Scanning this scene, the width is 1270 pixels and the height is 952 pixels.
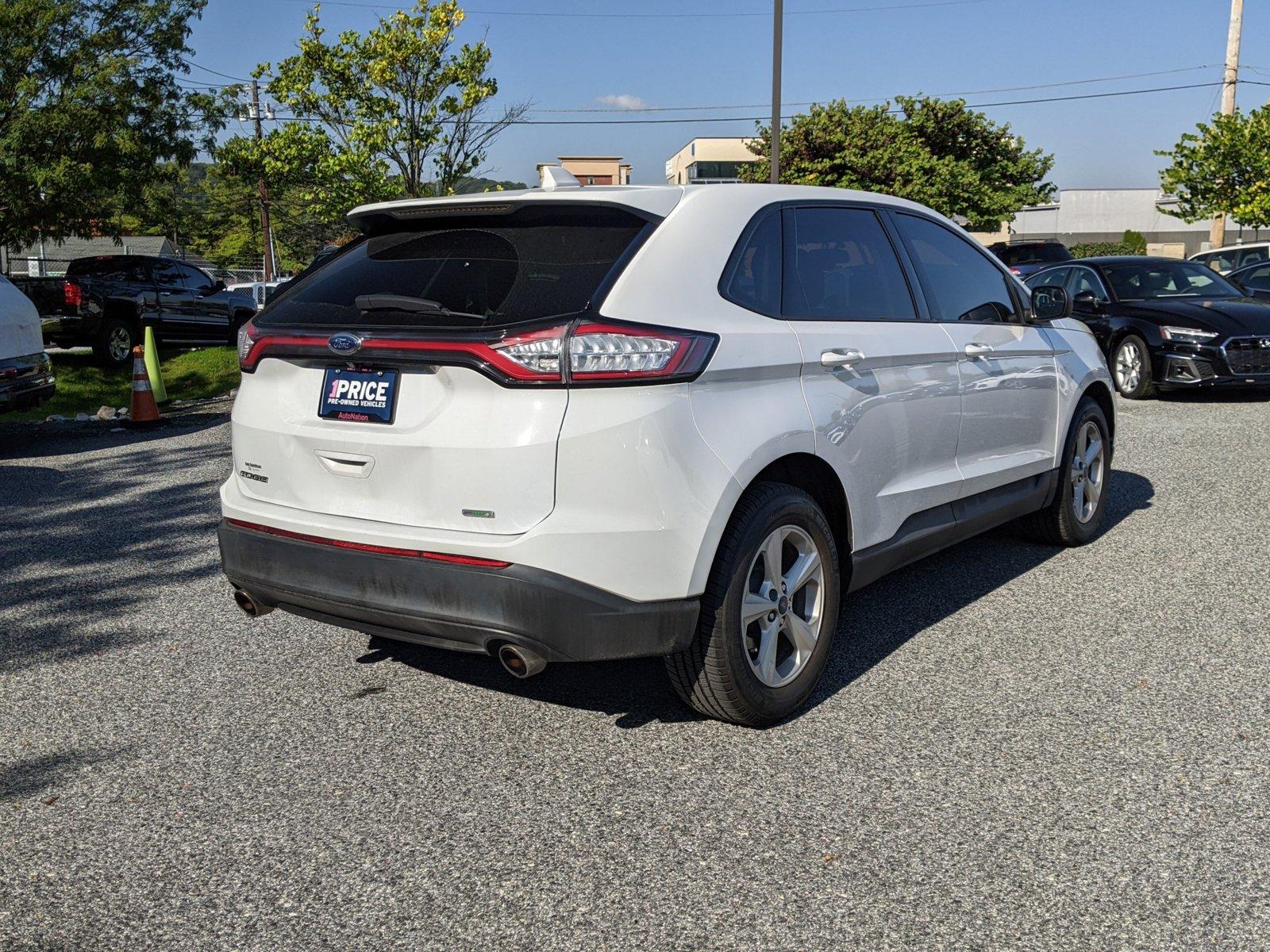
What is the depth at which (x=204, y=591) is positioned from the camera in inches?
227

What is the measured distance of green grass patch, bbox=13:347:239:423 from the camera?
46.7 feet

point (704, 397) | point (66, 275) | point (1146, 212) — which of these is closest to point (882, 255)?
point (704, 397)

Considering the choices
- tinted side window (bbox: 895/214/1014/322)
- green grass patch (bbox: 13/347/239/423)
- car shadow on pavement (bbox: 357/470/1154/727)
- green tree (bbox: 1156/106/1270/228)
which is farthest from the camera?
green tree (bbox: 1156/106/1270/228)

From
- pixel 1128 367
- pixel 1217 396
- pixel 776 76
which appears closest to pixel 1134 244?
pixel 776 76

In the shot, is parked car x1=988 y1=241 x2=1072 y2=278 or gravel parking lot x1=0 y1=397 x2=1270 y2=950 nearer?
gravel parking lot x1=0 y1=397 x2=1270 y2=950

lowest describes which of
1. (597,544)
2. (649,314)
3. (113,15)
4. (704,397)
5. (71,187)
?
(597,544)

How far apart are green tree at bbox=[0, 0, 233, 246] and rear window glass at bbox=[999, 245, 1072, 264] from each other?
647 inches

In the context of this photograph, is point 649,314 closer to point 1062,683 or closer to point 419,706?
point 419,706

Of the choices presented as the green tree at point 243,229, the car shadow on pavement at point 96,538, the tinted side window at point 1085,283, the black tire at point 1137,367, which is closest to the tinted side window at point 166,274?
the car shadow on pavement at point 96,538

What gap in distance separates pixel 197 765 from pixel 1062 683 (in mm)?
2999

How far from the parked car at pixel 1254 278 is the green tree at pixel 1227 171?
15.8 metres

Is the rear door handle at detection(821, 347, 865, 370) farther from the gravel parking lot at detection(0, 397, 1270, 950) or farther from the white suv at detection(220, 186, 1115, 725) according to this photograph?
the gravel parking lot at detection(0, 397, 1270, 950)

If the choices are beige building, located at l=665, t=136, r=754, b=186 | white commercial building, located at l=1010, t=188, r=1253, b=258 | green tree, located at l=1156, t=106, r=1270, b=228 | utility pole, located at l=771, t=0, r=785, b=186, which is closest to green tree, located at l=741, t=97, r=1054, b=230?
green tree, located at l=1156, t=106, r=1270, b=228

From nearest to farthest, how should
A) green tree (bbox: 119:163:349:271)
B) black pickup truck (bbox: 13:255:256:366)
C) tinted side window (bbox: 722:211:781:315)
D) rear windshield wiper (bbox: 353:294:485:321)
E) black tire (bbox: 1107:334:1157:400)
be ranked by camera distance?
rear windshield wiper (bbox: 353:294:485:321) → tinted side window (bbox: 722:211:781:315) → black tire (bbox: 1107:334:1157:400) → black pickup truck (bbox: 13:255:256:366) → green tree (bbox: 119:163:349:271)
